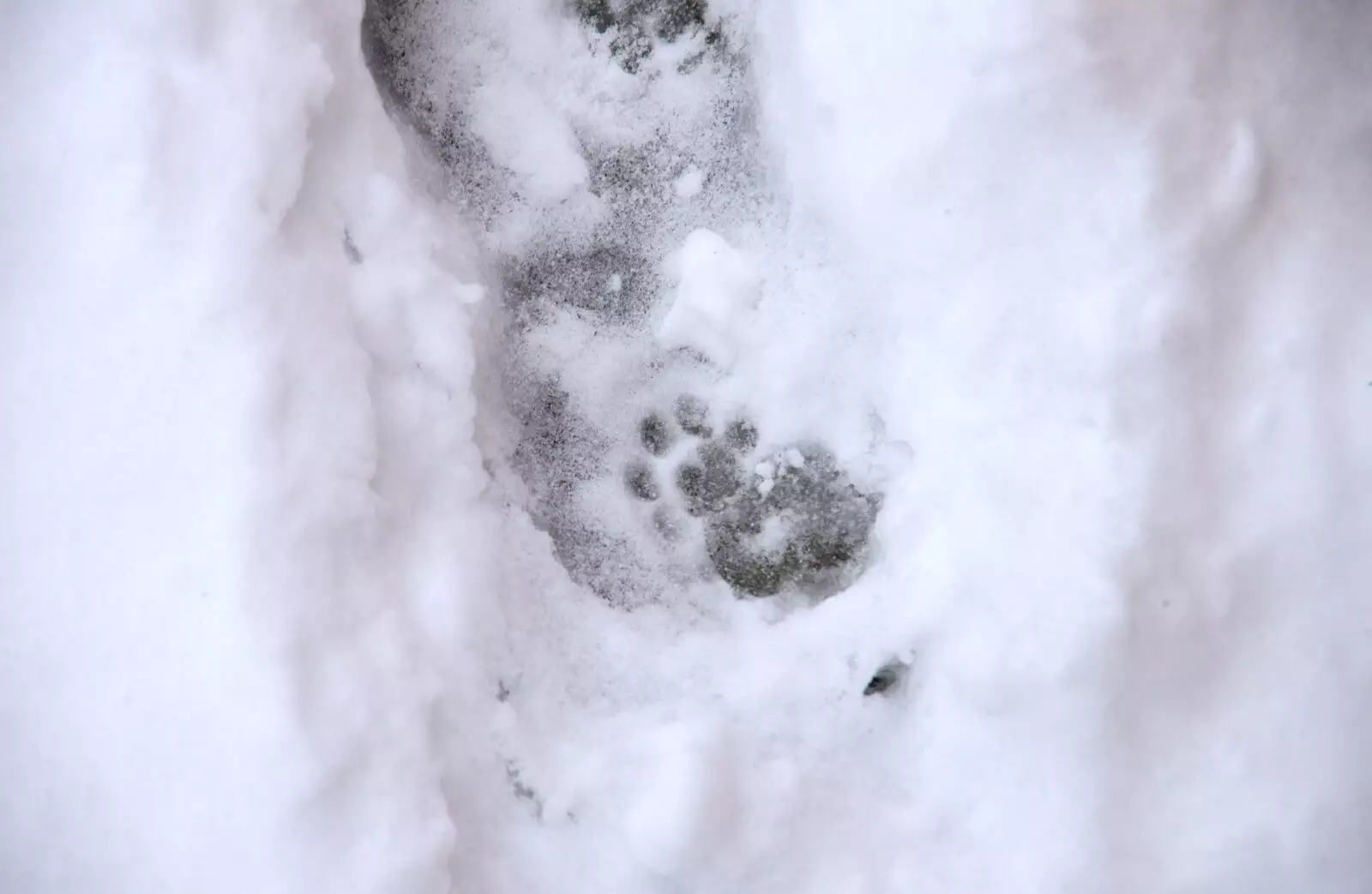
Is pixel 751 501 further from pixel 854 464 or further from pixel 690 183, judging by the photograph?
pixel 690 183

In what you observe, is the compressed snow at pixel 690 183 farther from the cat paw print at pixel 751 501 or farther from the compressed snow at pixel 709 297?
the cat paw print at pixel 751 501

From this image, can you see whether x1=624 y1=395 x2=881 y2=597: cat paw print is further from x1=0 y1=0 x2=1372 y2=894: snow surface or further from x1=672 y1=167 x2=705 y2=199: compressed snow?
x1=672 y1=167 x2=705 y2=199: compressed snow

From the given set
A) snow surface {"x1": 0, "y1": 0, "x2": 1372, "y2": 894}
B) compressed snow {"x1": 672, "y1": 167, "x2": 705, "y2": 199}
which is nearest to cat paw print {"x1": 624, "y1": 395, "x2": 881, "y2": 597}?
snow surface {"x1": 0, "y1": 0, "x2": 1372, "y2": 894}

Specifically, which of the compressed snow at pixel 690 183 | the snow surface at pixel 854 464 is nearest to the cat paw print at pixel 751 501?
the snow surface at pixel 854 464

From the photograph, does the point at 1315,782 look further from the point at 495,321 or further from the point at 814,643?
the point at 495,321

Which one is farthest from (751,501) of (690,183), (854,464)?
(690,183)

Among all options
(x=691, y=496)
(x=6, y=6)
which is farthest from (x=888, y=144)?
(x=6, y=6)
